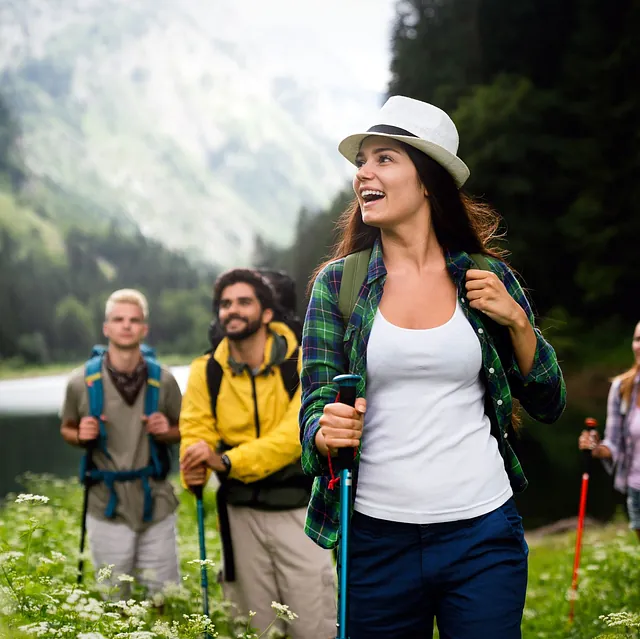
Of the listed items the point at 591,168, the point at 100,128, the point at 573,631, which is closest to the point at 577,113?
the point at 591,168

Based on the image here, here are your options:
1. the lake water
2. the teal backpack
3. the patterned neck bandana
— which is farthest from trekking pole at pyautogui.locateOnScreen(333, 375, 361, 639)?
the patterned neck bandana

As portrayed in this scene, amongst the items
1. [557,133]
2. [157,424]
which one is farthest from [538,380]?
[557,133]

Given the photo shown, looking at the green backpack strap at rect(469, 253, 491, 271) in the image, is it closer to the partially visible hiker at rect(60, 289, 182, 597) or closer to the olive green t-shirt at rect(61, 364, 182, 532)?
the partially visible hiker at rect(60, 289, 182, 597)

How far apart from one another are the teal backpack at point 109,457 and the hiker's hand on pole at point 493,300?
3431 mm

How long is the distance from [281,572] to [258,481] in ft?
1.70

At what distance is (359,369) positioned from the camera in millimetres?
2568

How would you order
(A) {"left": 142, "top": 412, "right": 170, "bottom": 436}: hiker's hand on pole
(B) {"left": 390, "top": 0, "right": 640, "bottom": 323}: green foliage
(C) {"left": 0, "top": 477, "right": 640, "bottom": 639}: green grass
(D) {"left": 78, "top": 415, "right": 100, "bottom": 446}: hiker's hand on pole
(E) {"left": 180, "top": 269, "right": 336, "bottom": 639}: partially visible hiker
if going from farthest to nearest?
(B) {"left": 390, "top": 0, "right": 640, "bottom": 323}: green foliage < (A) {"left": 142, "top": 412, "right": 170, "bottom": 436}: hiker's hand on pole < (D) {"left": 78, "top": 415, "right": 100, "bottom": 446}: hiker's hand on pole < (E) {"left": 180, "top": 269, "right": 336, "bottom": 639}: partially visible hiker < (C) {"left": 0, "top": 477, "right": 640, "bottom": 639}: green grass

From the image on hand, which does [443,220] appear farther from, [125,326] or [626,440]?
[626,440]

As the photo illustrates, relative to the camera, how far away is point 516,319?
2590mm

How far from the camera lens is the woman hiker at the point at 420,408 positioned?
8.27 ft

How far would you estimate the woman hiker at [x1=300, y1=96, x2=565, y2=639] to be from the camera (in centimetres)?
252

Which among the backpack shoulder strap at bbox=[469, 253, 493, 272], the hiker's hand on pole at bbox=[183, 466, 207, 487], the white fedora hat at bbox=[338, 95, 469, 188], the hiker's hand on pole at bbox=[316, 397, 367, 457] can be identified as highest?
the white fedora hat at bbox=[338, 95, 469, 188]

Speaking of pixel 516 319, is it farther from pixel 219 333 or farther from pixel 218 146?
pixel 218 146

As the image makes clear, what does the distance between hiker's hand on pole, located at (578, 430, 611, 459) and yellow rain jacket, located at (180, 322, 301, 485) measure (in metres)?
2.23
